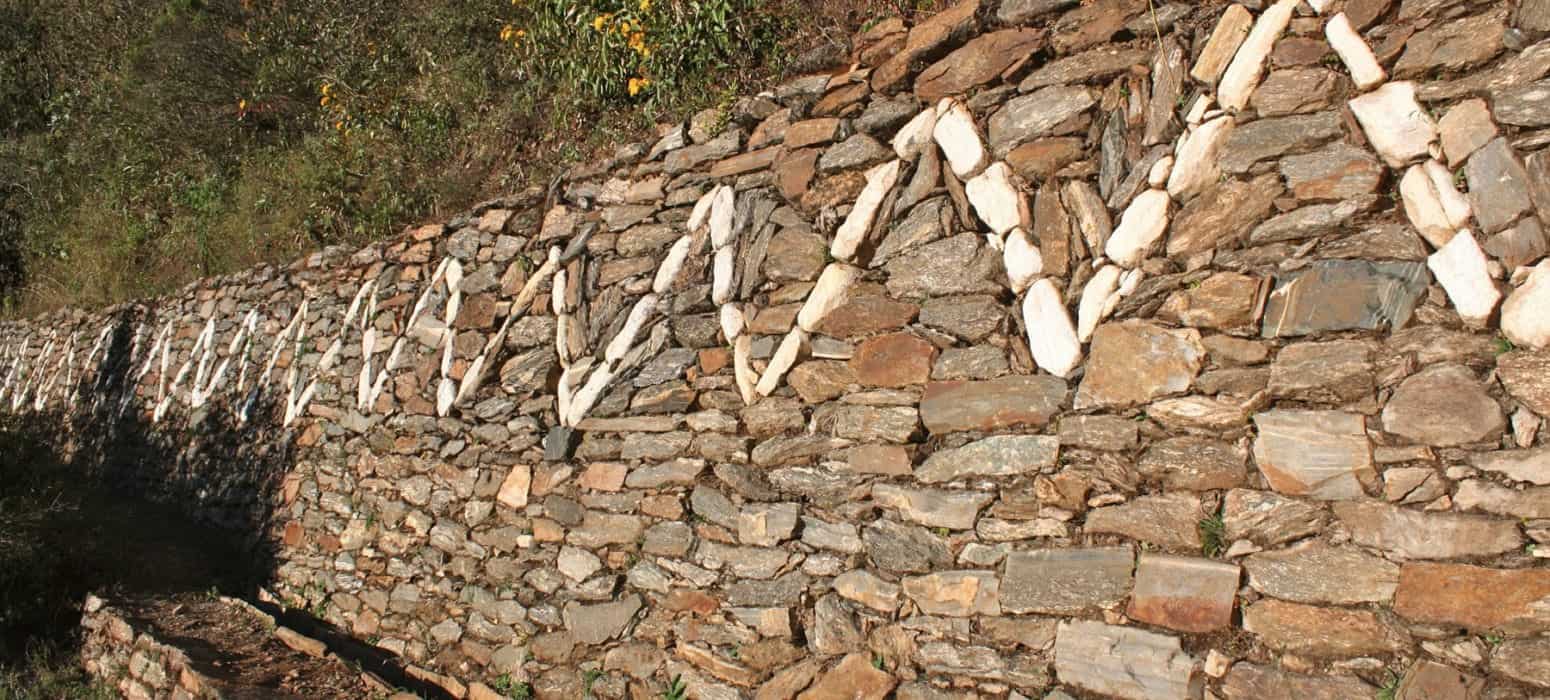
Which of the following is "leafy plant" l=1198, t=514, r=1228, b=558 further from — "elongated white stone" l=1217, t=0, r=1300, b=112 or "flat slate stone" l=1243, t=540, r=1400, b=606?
"elongated white stone" l=1217, t=0, r=1300, b=112

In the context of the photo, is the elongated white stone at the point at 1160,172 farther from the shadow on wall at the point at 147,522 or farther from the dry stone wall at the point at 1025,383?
the shadow on wall at the point at 147,522

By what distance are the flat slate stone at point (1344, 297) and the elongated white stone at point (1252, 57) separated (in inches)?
20.9

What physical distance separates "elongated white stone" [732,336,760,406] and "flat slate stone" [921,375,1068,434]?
0.76 metres

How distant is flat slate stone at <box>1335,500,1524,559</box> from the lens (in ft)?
7.57

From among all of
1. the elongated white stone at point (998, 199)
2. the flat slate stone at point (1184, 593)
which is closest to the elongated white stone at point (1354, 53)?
the elongated white stone at point (998, 199)

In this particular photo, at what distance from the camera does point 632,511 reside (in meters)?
4.17

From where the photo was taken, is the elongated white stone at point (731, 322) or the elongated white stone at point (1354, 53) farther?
the elongated white stone at point (731, 322)

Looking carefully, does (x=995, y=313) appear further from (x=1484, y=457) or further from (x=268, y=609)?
(x=268, y=609)

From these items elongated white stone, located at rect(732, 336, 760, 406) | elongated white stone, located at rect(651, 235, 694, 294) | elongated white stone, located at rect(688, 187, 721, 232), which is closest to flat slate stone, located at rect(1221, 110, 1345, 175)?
elongated white stone, located at rect(732, 336, 760, 406)

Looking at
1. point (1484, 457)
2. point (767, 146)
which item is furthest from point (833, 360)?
point (1484, 457)

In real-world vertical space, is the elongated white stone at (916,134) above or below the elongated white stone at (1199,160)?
above

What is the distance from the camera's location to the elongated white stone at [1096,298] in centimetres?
300

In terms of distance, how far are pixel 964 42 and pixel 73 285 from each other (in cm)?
1051

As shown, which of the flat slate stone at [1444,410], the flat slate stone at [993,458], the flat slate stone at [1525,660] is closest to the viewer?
the flat slate stone at [1525,660]
